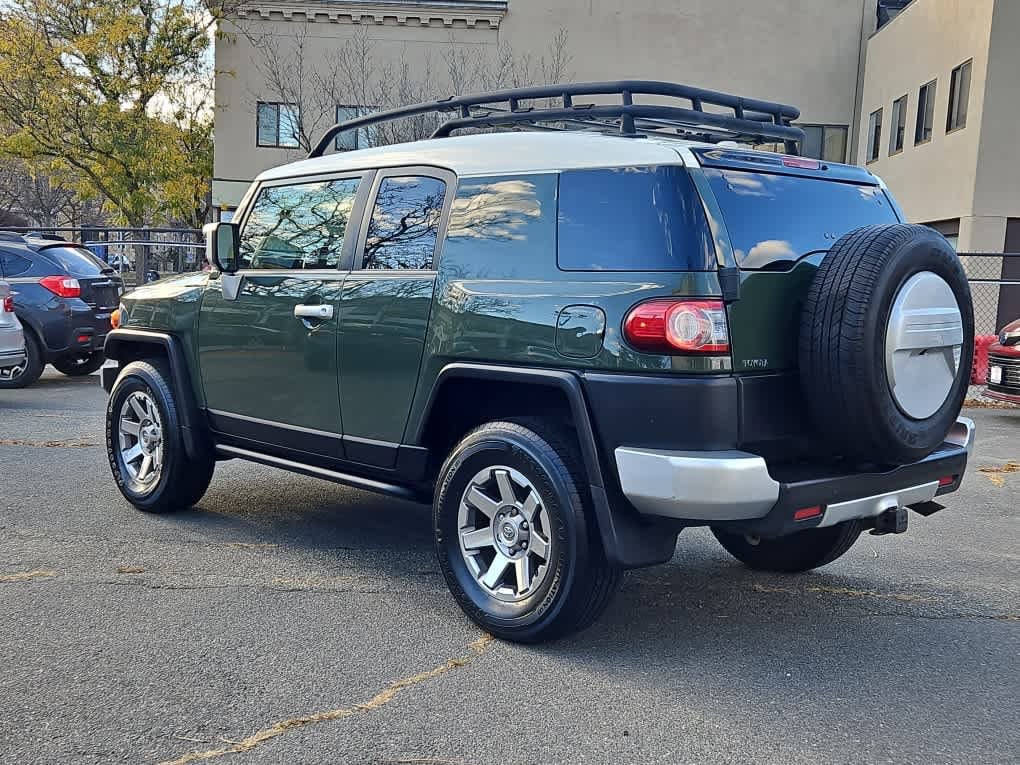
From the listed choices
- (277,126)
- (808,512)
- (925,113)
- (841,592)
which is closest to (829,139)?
(925,113)

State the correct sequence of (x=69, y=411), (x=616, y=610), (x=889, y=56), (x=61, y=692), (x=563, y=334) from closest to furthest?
(x=61, y=692)
(x=563, y=334)
(x=616, y=610)
(x=69, y=411)
(x=889, y=56)

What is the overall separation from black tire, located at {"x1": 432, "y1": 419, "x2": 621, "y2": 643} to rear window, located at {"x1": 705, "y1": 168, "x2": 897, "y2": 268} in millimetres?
1003

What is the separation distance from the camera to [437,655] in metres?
3.80

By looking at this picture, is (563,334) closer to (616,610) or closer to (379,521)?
(616,610)

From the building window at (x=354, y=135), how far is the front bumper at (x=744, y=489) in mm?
18615

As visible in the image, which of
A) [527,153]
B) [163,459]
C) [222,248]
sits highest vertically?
[527,153]

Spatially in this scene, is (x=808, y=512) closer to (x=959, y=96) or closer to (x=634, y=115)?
(x=634, y=115)

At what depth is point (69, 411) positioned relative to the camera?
9977 millimetres

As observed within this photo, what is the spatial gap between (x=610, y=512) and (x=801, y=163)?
168 centimetres

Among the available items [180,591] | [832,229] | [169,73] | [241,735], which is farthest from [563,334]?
[169,73]

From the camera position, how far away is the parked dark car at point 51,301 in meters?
11.8

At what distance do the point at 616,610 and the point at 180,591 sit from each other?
193 centimetres

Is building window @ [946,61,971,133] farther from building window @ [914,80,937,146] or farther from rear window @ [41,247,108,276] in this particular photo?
rear window @ [41,247,108,276]

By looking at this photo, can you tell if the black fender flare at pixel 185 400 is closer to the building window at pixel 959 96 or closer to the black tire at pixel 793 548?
the black tire at pixel 793 548
